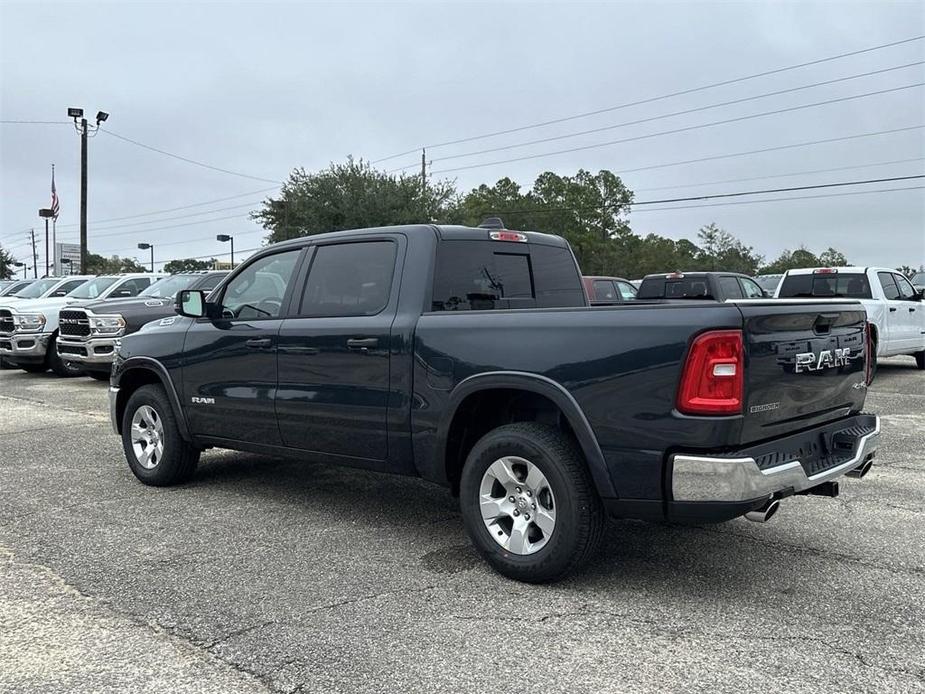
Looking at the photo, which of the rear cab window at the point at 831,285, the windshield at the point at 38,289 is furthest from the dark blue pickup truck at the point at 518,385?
the windshield at the point at 38,289

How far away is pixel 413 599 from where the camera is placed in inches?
155

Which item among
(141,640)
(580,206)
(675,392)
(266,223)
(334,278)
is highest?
(580,206)

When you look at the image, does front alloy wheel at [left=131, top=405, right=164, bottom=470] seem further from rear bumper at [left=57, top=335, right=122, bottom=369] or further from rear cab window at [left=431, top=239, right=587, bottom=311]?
rear bumper at [left=57, top=335, right=122, bottom=369]

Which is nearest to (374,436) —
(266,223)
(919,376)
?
(919,376)

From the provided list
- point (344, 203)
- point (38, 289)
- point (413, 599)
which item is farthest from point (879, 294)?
point (344, 203)

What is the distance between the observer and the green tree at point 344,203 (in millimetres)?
38125

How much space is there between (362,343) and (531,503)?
4.57 feet

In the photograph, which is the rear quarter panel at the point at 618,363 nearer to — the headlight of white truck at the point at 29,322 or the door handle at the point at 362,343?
the door handle at the point at 362,343

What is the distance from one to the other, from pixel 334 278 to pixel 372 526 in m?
1.58

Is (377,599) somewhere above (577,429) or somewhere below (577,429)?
below

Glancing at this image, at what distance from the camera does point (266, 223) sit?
4116 centimetres

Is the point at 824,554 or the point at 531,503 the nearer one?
the point at 531,503

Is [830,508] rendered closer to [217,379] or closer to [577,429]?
[577,429]

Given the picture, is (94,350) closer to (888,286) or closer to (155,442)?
(155,442)
